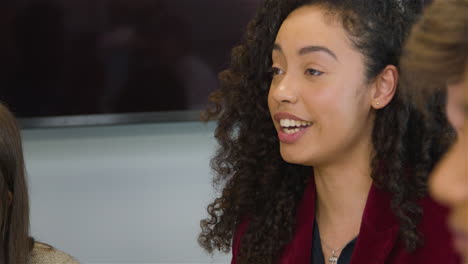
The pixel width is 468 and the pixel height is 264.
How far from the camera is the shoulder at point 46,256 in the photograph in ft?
6.51

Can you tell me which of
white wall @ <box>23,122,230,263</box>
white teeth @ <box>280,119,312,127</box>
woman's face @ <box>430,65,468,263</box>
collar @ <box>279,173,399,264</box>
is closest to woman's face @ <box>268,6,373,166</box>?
white teeth @ <box>280,119,312,127</box>

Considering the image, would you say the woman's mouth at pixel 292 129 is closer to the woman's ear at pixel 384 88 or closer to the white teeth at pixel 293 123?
the white teeth at pixel 293 123

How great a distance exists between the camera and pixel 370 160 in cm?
171

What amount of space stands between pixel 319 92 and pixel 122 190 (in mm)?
1410

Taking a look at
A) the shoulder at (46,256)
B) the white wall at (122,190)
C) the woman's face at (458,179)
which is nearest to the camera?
the woman's face at (458,179)

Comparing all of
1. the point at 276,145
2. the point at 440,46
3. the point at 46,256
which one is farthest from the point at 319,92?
the point at 46,256

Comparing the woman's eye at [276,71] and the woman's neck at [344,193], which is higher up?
the woman's eye at [276,71]

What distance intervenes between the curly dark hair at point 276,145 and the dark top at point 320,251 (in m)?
0.07

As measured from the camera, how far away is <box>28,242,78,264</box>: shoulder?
1.99m

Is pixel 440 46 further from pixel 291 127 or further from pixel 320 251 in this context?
pixel 320 251

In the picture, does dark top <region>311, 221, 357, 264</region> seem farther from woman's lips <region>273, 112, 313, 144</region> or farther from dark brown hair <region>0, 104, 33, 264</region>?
dark brown hair <region>0, 104, 33, 264</region>

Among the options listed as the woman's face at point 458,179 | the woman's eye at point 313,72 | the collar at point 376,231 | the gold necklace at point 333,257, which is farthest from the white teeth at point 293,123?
the woman's face at point 458,179

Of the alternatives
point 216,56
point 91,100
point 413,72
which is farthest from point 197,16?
point 413,72

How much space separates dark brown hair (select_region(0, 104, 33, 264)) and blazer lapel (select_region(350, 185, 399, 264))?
0.79 meters
